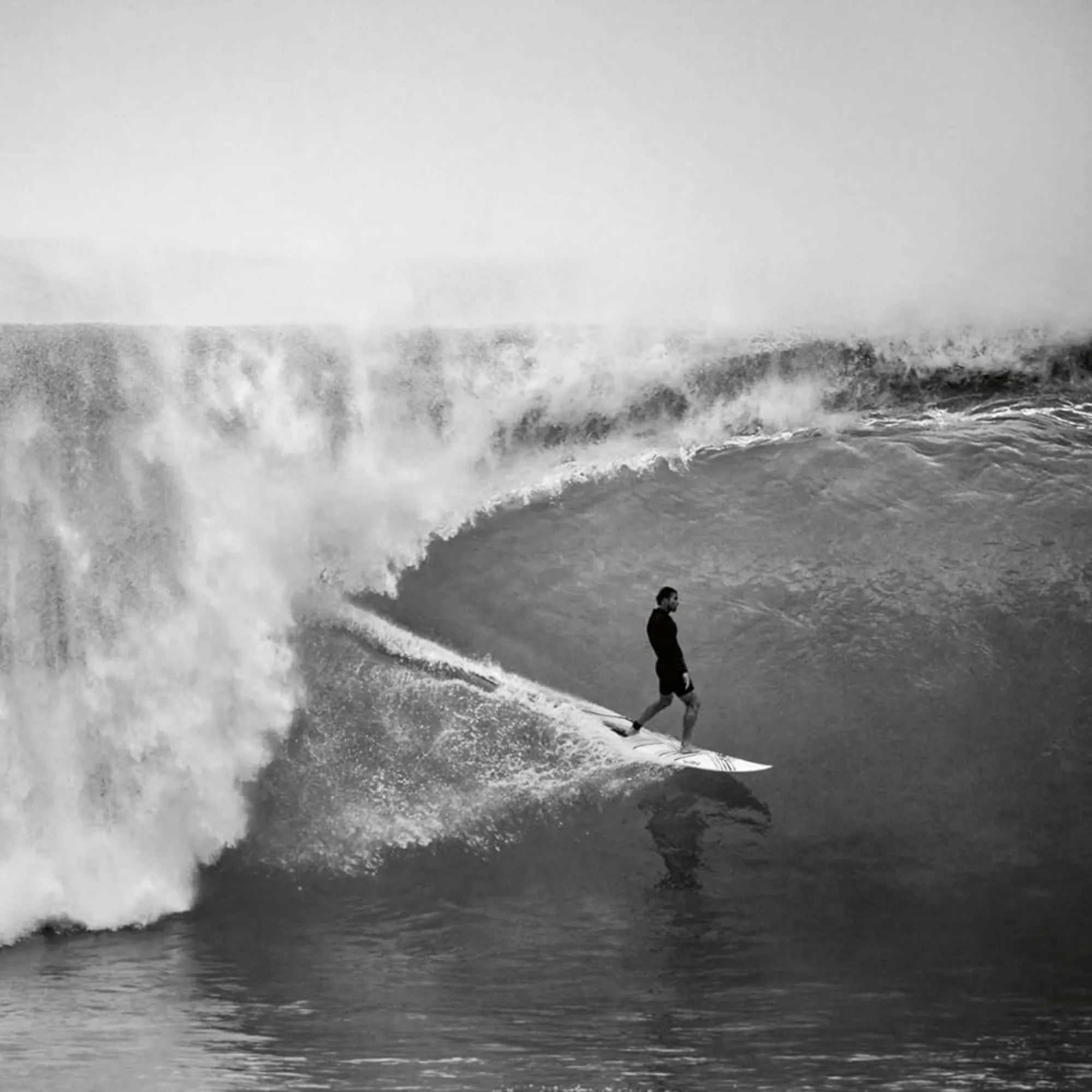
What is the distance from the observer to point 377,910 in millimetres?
7637

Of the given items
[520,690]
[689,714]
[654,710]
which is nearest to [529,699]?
[520,690]

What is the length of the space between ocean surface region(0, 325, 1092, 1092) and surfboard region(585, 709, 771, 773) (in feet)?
0.49

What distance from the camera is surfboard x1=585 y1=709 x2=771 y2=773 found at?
316 inches

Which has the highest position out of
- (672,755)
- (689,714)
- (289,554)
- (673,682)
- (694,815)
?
(289,554)

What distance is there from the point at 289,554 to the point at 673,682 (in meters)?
3.10

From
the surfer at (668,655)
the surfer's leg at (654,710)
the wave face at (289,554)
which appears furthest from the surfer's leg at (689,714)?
the wave face at (289,554)

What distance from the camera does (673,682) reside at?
305 inches

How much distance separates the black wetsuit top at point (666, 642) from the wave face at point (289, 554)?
94 centimetres

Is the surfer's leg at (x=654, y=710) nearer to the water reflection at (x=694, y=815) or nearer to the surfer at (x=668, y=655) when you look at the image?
the surfer at (x=668, y=655)

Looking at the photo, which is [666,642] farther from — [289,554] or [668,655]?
[289,554]

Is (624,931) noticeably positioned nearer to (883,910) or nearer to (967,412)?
(883,910)

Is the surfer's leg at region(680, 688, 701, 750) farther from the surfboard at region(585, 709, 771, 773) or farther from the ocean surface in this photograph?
the ocean surface

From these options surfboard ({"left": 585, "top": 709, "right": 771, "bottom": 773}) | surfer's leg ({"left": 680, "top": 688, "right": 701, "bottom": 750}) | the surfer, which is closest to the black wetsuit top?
the surfer

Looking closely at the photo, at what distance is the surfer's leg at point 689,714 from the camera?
308 inches
